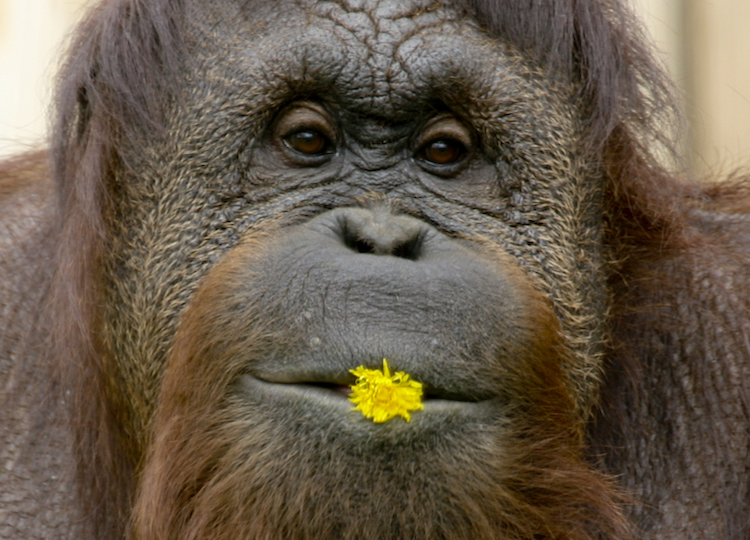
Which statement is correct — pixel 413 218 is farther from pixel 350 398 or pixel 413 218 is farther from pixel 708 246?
pixel 708 246

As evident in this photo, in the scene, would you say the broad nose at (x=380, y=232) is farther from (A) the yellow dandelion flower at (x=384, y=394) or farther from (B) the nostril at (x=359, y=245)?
(A) the yellow dandelion flower at (x=384, y=394)

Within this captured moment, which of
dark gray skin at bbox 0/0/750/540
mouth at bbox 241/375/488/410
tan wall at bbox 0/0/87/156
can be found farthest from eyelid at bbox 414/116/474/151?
tan wall at bbox 0/0/87/156

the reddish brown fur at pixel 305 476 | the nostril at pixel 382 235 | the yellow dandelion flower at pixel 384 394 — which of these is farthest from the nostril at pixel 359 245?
the yellow dandelion flower at pixel 384 394

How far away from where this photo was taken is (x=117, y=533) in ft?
8.33

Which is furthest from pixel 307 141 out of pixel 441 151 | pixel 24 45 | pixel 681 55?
pixel 681 55

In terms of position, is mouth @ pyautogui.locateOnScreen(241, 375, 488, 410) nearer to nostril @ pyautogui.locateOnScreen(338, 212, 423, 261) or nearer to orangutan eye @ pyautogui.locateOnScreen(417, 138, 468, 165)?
nostril @ pyautogui.locateOnScreen(338, 212, 423, 261)

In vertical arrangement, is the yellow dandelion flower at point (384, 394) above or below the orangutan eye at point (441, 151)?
below

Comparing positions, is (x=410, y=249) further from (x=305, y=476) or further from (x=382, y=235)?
(x=305, y=476)

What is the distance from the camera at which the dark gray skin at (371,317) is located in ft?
6.37

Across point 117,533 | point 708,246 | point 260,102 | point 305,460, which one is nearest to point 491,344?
point 305,460

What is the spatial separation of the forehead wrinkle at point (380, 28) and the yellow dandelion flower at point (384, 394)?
0.67m

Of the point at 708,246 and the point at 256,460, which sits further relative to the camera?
the point at 708,246

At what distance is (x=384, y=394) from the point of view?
1.84 m

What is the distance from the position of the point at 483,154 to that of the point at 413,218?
280 mm
